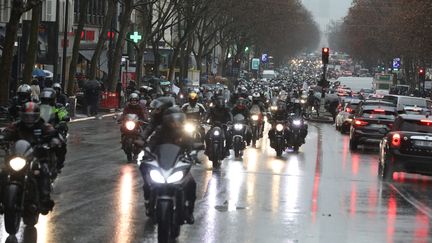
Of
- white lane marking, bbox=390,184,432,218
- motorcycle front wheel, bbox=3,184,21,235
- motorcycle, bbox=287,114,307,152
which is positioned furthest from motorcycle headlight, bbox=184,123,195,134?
motorcycle, bbox=287,114,307,152

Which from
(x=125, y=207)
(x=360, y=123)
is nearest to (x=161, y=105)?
(x=125, y=207)

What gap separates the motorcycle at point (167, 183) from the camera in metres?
9.61

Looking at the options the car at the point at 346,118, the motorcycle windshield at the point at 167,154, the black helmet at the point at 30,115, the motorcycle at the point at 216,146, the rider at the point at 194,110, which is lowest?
the car at the point at 346,118

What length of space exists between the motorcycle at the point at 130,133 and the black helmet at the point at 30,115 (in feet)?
30.1

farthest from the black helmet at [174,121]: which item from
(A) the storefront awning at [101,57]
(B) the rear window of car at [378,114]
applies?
(A) the storefront awning at [101,57]

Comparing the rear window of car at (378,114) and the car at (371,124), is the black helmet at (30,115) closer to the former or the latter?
the car at (371,124)

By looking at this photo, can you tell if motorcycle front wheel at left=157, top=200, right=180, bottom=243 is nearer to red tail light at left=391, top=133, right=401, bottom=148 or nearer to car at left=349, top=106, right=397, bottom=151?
red tail light at left=391, top=133, right=401, bottom=148

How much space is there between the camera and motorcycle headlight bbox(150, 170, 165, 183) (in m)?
9.73

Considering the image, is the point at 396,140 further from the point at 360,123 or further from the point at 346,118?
the point at 346,118

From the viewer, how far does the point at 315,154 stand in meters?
26.7

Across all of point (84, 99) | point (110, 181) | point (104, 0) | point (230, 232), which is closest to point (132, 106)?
point (110, 181)

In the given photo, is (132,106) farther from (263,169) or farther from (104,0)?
(104,0)

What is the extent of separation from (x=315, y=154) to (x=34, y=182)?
1673 cm

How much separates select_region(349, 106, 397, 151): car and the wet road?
547 centimetres
